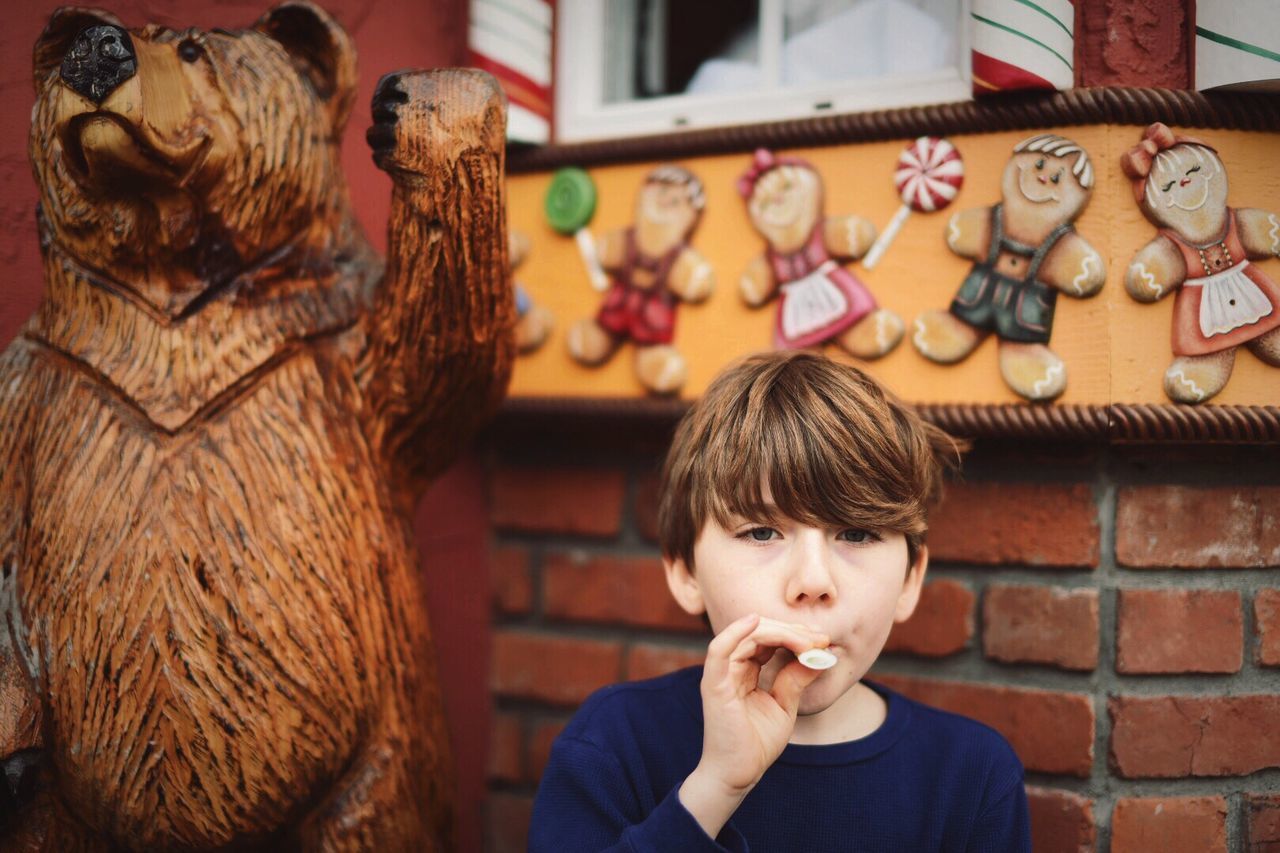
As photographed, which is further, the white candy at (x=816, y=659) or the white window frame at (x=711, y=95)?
the white window frame at (x=711, y=95)

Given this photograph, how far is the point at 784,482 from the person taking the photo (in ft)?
2.56

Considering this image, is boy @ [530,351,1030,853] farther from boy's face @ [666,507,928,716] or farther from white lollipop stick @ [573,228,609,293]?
white lollipop stick @ [573,228,609,293]

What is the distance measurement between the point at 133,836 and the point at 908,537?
67 centimetres

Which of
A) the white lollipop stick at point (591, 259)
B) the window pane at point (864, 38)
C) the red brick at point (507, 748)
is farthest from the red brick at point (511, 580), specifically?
the window pane at point (864, 38)

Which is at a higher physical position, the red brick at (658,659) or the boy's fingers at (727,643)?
the boy's fingers at (727,643)

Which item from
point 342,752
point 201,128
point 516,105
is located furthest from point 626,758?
point 516,105

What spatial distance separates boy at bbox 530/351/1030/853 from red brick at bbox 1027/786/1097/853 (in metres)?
0.17

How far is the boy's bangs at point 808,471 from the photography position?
777mm

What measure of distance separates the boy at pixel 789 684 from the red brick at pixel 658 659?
0.93ft

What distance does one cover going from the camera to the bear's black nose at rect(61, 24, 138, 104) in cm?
73

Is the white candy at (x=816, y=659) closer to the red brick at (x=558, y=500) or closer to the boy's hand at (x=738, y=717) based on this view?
the boy's hand at (x=738, y=717)

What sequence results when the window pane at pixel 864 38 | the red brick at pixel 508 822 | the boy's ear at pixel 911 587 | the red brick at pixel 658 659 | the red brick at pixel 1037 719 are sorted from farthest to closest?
the red brick at pixel 508 822, the red brick at pixel 658 659, the window pane at pixel 864 38, the red brick at pixel 1037 719, the boy's ear at pixel 911 587

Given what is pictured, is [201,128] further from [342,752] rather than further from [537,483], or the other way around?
[537,483]

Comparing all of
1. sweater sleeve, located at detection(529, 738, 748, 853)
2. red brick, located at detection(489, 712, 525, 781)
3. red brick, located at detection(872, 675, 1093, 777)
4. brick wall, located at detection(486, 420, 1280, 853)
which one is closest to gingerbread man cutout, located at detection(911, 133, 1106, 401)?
brick wall, located at detection(486, 420, 1280, 853)
